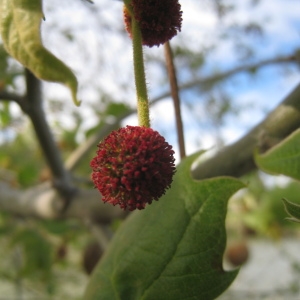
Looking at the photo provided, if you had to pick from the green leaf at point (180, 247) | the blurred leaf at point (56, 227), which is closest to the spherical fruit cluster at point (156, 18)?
the green leaf at point (180, 247)

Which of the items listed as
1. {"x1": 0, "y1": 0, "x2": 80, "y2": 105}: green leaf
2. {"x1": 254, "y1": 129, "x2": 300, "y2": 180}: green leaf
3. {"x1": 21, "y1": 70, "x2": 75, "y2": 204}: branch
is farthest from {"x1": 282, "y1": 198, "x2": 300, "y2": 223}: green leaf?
{"x1": 21, "y1": 70, "x2": 75, "y2": 204}: branch

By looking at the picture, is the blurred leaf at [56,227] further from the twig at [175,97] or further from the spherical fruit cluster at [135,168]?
the spherical fruit cluster at [135,168]

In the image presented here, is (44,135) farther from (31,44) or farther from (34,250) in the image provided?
(34,250)

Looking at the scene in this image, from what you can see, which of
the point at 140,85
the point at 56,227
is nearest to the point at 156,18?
the point at 140,85

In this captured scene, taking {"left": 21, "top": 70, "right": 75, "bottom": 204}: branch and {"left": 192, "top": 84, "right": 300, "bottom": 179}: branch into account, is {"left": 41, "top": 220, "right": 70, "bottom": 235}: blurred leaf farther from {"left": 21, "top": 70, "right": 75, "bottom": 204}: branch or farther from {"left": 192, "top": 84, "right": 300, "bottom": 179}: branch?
{"left": 192, "top": 84, "right": 300, "bottom": 179}: branch

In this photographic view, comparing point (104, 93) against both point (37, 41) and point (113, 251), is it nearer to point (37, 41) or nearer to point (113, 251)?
point (113, 251)
